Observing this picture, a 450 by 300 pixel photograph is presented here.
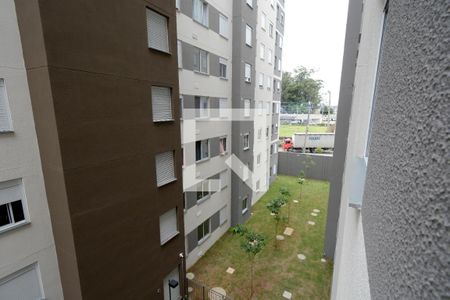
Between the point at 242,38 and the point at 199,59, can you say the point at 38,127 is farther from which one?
the point at 242,38

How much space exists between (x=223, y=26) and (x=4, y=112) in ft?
33.0

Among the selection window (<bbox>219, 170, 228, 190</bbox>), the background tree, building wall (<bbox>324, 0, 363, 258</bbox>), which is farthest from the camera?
the background tree

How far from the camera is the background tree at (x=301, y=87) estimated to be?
56188mm

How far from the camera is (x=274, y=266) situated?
38.0ft

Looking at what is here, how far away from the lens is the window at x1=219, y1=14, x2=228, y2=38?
1179cm

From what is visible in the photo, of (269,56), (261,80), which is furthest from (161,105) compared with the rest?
(269,56)

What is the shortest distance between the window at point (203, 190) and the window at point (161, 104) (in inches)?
179

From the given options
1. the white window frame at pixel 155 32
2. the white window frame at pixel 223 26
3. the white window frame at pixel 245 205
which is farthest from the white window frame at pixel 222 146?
the white window frame at pixel 155 32

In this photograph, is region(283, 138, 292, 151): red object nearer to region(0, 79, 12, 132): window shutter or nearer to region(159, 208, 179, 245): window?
region(159, 208, 179, 245): window

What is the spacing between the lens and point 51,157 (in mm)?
5277

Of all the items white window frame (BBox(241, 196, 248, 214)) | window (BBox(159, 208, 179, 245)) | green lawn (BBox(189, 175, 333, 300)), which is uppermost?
window (BBox(159, 208, 179, 245))

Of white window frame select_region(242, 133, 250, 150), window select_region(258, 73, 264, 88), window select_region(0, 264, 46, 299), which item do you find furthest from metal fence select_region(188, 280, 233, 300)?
window select_region(258, 73, 264, 88)

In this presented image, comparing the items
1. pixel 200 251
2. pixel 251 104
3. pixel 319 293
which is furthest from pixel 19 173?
pixel 251 104

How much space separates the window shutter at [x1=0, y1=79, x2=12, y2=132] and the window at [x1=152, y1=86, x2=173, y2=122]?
343 centimetres
